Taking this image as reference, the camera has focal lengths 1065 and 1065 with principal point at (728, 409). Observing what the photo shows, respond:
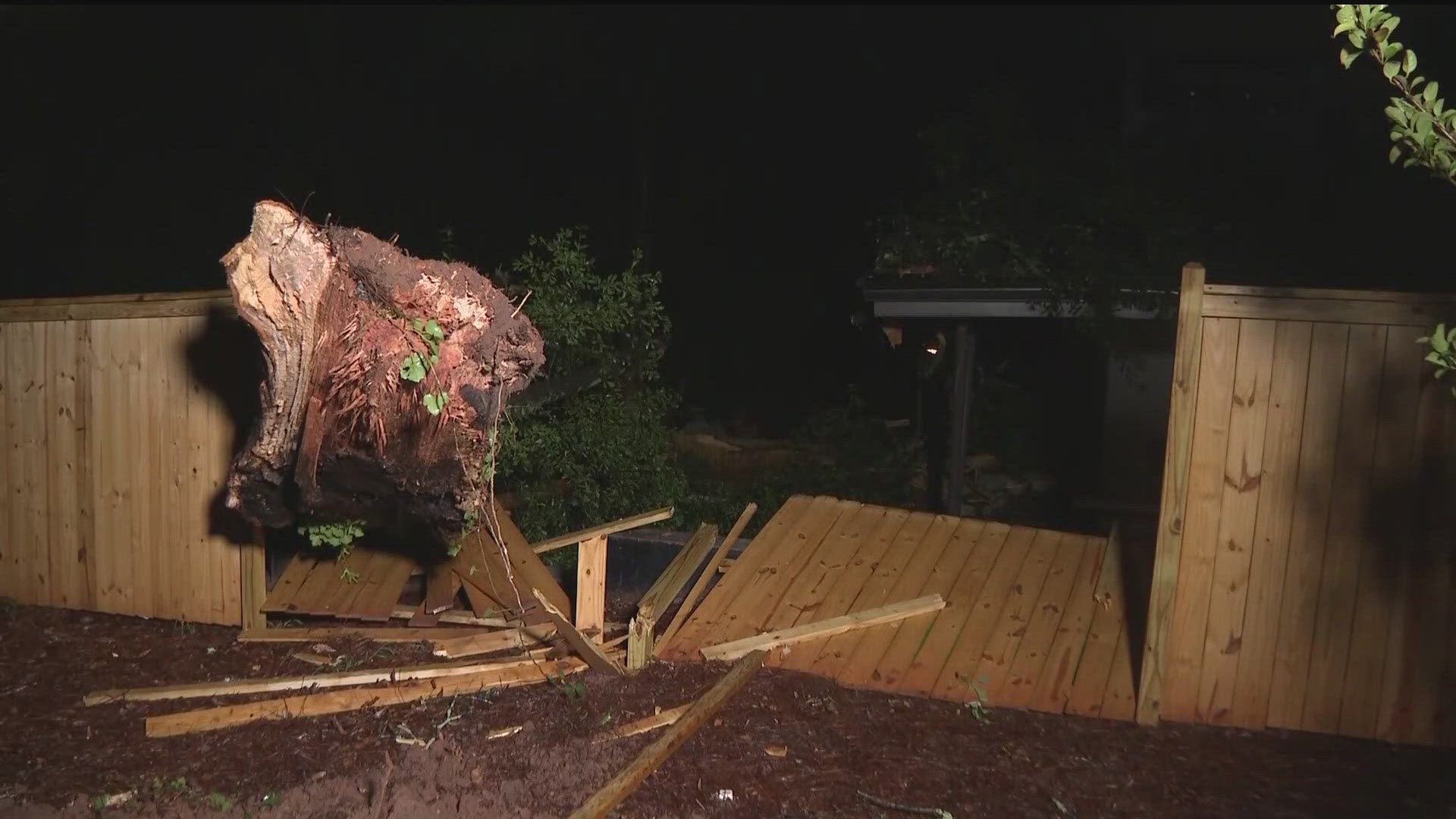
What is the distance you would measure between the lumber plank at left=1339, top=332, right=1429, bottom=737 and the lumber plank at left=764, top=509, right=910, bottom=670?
254cm

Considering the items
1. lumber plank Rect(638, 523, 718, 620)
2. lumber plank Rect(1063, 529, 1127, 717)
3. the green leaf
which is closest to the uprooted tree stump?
the green leaf

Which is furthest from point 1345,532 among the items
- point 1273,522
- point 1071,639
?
point 1071,639

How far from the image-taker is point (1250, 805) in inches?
171

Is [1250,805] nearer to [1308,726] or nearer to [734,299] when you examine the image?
[1308,726]

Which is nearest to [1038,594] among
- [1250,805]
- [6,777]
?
[1250,805]

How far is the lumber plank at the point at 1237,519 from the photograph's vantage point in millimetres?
4949

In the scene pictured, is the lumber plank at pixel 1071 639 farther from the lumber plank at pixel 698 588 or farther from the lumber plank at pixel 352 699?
the lumber plank at pixel 352 699

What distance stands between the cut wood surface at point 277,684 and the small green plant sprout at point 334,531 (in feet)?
3.37

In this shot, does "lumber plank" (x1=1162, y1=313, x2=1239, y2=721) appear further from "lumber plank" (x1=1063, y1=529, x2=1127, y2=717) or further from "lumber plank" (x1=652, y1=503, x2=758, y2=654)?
"lumber plank" (x1=652, y1=503, x2=758, y2=654)

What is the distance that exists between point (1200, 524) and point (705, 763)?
2576 mm

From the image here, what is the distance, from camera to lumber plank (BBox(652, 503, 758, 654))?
604 cm

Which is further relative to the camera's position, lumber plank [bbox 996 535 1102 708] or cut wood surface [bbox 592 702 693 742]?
lumber plank [bbox 996 535 1102 708]

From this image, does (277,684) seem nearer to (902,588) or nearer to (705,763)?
(705,763)

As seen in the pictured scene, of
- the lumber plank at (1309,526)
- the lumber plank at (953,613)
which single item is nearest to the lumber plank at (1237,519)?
the lumber plank at (1309,526)
